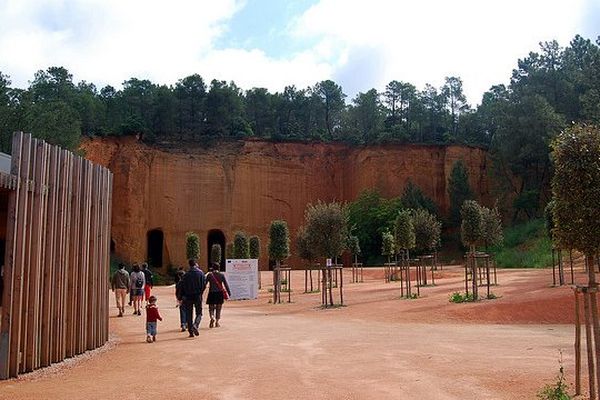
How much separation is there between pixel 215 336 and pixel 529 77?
4983 centimetres

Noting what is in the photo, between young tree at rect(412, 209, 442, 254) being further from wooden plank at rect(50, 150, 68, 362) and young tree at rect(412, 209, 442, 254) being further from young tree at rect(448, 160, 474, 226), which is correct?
young tree at rect(448, 160, 474, 226)

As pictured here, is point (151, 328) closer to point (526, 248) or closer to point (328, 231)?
point (328, 231)

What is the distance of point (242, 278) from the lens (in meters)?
28.2

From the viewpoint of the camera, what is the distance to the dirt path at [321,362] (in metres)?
7.35

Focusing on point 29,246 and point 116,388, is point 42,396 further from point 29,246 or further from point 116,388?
point 29,246

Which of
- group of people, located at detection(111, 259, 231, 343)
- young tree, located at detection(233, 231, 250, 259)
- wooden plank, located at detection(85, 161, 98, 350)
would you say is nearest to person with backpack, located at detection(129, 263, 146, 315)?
group of people, located at detection(111, 259, 231, 343)

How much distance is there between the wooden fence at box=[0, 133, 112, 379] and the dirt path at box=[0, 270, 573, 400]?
504 mm

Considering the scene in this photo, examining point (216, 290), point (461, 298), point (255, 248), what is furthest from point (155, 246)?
point (216, 290)

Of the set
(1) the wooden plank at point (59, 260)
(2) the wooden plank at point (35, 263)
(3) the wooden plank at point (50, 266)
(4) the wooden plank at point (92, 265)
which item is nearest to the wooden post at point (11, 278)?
(2) the wooden plank at point (35, 263)

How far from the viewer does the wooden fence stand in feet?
26.6

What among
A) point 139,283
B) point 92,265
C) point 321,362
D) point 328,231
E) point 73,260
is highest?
point 328,231

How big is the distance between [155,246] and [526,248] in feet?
116

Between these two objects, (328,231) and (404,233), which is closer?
(328,231)

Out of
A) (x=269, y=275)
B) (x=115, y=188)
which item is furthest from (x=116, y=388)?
(x=115, y=188)
